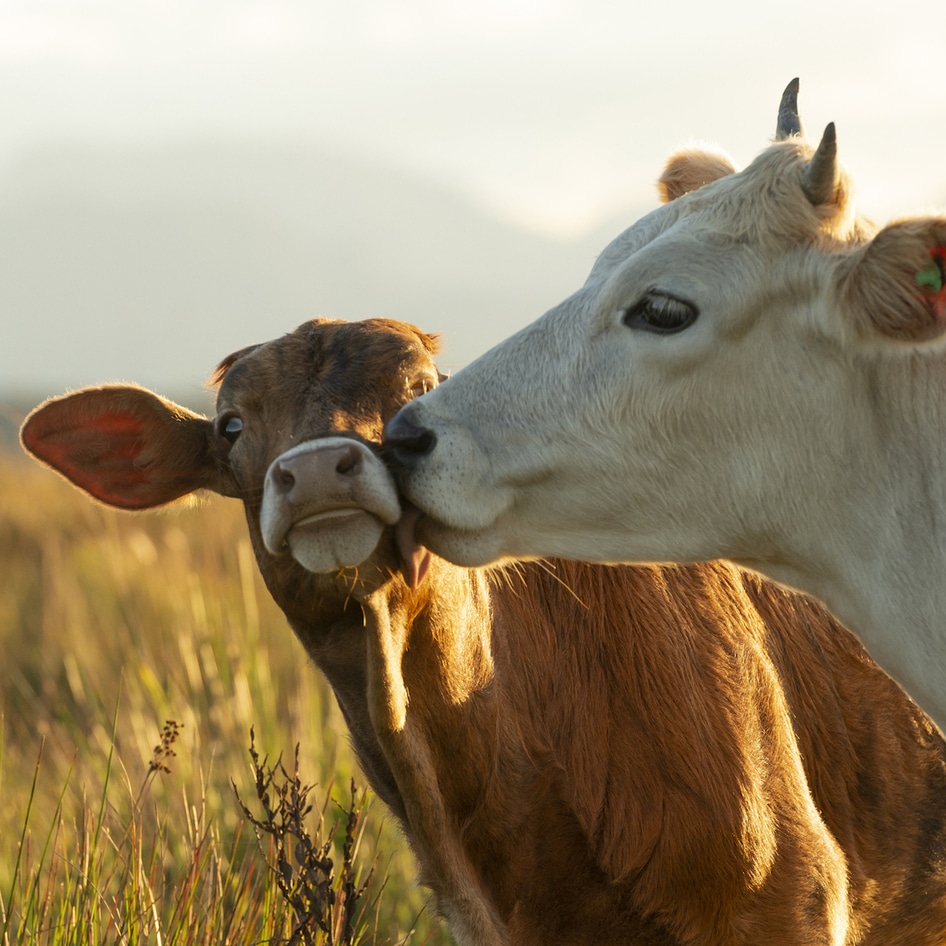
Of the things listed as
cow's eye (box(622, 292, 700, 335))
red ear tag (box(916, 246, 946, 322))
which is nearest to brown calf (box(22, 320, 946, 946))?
cow's eye (box(622, 292, 700, 335))

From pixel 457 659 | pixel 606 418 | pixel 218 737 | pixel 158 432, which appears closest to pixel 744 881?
pixel 457 659

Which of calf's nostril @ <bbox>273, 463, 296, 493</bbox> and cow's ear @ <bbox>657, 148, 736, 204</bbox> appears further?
cow's ear @ <bbox>657, 148, 736, 204</bbox>

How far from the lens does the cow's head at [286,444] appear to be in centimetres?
327

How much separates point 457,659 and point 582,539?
31.1 inches

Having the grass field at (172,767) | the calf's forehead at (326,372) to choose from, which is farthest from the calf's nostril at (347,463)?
the grass field at (172,767)

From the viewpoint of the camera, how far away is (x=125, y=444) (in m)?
4.42

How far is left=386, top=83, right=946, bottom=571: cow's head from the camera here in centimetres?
314

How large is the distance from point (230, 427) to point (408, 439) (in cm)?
95

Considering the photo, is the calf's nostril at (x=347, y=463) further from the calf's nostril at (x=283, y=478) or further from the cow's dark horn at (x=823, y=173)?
the cow's dark horn at (x=823, y=173)

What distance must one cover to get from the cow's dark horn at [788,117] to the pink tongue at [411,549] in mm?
1510

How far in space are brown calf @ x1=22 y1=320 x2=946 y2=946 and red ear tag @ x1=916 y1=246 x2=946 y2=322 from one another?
135 cm

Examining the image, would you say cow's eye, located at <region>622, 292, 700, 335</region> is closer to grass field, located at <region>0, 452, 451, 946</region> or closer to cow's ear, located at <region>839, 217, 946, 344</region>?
cow's ear, located at <region>839, 217, 946, 344</region>

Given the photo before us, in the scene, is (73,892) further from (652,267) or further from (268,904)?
(652,267)

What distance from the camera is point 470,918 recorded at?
387 centimetres
